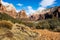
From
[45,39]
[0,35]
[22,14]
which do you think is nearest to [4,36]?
[0,35]

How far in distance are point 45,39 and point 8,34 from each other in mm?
4556

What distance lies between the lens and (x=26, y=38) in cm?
1148

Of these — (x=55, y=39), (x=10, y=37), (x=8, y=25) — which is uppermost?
(x=8, y=25)

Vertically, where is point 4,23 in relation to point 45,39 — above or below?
above

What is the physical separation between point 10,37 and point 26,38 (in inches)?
67.3

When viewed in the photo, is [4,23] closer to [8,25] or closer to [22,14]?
[8,25]

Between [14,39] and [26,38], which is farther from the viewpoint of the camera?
[26,38]

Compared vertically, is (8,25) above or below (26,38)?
above

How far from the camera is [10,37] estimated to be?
33.4 feet

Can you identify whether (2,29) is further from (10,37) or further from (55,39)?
(55,39)

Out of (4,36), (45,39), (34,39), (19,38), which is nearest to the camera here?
(4,36)

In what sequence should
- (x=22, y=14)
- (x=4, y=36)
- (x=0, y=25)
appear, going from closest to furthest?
(x=4, y=36) → (x=0, y=25) → (x=22, y=14)

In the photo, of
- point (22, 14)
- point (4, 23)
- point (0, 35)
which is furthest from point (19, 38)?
point (22, 14)

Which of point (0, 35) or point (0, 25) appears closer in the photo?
point (0, 35)
